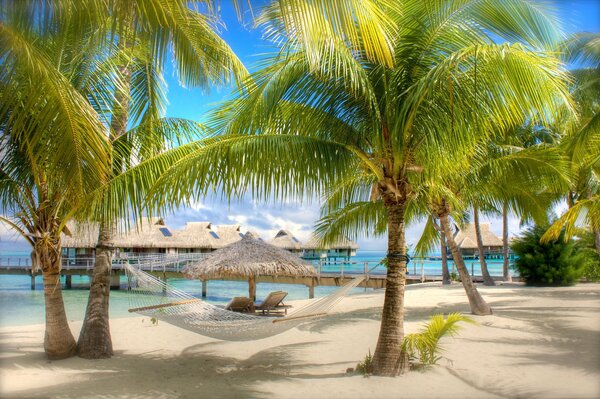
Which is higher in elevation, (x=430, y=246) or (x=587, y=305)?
(x=430, y=246)

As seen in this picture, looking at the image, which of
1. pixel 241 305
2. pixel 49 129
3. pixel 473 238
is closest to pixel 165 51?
pixel 49 129

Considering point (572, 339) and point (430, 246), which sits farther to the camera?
point (430, 246)

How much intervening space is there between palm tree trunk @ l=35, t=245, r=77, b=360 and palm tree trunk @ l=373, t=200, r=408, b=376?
101 inches

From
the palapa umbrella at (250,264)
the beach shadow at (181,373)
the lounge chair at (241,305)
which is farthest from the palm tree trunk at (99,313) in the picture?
the palapa umbrella at (250,264)

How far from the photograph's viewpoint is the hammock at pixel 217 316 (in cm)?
374

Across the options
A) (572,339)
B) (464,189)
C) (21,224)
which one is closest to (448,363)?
(572,339)

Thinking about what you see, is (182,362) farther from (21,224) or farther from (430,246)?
(430,246)

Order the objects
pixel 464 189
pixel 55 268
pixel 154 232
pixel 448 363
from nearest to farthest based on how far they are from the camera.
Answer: pixel 448 363 < pixel 55 268 < pixel 464 189 < pixel 154 232

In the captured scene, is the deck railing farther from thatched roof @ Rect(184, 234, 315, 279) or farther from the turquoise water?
thatched roof @ Rect(184, 234, 315, 279)

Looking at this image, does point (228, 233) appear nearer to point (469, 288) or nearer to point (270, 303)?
point (270, 303)

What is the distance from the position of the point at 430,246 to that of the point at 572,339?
3.19 m

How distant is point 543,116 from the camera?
2.91m

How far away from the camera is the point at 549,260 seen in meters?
9.63

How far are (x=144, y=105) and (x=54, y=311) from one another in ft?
6.30
